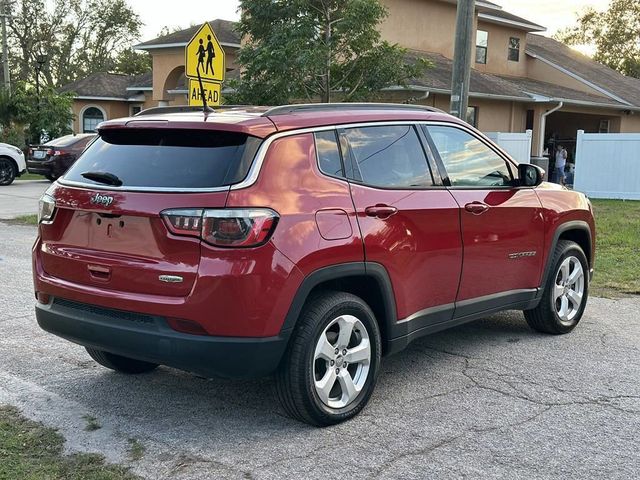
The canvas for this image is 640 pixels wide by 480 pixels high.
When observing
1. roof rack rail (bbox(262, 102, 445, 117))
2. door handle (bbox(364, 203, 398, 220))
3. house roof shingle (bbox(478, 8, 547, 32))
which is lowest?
door handle (bbox(364, 203, 398, 220))

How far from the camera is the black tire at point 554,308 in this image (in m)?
6.05

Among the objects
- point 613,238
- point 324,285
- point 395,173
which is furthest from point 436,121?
point 613,238

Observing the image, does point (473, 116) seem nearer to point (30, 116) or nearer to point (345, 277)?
point (30, 116)

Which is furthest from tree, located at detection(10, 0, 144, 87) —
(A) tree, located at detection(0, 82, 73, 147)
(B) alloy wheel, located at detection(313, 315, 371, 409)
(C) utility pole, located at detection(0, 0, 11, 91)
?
(B) alloy wheel, located at detection(313, 315, 371, 409)

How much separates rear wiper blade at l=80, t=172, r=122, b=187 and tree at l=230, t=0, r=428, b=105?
1013cm

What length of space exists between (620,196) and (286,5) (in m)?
9.23

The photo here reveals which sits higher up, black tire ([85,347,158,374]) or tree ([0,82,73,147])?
tree ([0,82,73,147])

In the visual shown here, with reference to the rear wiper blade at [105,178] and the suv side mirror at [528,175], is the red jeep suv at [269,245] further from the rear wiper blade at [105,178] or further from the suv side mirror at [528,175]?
the suv side mirror at [528,175]

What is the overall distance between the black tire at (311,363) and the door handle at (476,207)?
1229 mm

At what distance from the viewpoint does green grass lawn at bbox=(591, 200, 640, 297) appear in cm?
841

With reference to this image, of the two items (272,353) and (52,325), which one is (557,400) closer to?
(272,353)

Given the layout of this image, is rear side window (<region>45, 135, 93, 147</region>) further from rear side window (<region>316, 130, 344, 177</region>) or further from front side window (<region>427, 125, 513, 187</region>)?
rear side window (<region>316, 130, 344, 177</region>)

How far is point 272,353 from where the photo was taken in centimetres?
387

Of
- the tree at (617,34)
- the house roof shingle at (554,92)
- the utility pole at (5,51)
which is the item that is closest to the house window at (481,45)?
the house roof shingle at (554,92)
